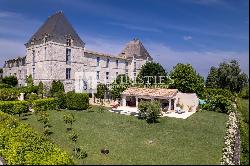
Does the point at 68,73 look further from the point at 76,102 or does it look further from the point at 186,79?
the point at 186,79

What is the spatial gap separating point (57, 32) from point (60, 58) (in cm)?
407

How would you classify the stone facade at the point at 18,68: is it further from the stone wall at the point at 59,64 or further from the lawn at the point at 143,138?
the lawn at the point at 143,138

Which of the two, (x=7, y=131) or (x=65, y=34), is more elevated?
(x=65, y=34)

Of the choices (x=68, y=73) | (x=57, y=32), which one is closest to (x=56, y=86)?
(x=68, y=73)

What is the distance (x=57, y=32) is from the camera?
44.2 meters

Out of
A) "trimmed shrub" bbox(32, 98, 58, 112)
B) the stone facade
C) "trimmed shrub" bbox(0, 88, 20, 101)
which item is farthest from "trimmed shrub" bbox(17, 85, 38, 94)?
the stone facade

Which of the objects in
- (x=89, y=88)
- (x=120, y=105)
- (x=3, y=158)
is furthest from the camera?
(x=89, y=88)

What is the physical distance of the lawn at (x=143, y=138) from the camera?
1680cm

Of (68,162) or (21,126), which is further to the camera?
(21,126)

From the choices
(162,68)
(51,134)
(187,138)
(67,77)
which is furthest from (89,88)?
(187,138)

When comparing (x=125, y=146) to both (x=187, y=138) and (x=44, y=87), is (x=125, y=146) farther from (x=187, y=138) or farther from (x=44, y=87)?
(x=44, y=87)

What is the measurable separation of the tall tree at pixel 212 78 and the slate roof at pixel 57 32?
28548 millimetres

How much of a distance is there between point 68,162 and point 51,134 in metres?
10.1

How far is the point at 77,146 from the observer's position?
19375mm
